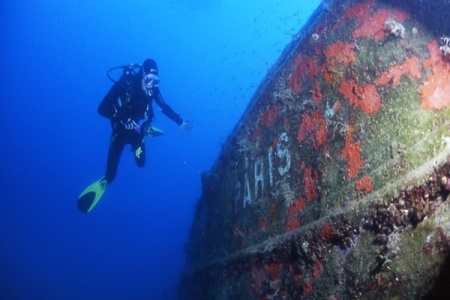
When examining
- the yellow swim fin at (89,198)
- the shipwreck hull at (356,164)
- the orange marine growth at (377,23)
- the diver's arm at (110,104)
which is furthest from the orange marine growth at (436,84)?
the yellow swim fin at (89,198)

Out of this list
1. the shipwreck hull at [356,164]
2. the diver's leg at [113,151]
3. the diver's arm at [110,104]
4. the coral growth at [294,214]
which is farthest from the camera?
the diver's leg at [113,151]

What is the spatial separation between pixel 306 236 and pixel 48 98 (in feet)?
278

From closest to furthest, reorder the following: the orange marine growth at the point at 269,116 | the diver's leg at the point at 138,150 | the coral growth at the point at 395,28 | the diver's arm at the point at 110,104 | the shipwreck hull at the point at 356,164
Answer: the shipwreck hull at the point at 356,164 → the coral growth at the point at 395,28 → the orange marine growth at the point at 269,116 → the diver's arm at the point at 110,104 → the diver's leg at the point at 138,150

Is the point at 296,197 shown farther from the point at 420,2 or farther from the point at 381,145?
the point at 420,2

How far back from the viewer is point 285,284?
9.01 feet

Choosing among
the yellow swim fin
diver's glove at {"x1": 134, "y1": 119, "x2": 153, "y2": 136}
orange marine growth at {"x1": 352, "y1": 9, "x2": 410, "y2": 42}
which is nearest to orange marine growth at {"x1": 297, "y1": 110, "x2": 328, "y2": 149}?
orange marine growth at {"x1": 352, "y1": 9, "x2": 410, "y2": 42}

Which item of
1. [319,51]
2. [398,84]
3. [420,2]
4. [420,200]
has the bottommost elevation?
[420,200]

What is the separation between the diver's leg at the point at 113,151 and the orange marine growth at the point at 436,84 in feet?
20.3

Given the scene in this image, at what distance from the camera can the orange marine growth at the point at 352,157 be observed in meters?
2.21

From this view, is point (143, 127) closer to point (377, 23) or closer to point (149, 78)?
point (149, 78)

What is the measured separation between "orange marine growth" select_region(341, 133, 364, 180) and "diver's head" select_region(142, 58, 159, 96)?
5.29m

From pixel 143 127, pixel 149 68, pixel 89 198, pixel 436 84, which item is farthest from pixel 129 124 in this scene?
pixel 436 84

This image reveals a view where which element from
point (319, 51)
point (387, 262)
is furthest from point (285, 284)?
point (319, 51)

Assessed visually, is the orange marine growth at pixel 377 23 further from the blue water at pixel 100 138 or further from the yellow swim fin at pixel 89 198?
the yellow swim fin at pixel 89 198
